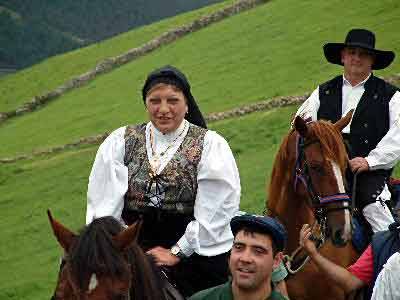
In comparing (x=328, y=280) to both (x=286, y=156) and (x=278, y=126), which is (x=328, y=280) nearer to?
(x=286, y=156)

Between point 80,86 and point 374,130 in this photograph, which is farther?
point 80,86

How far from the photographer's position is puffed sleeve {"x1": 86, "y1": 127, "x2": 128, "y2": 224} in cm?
420

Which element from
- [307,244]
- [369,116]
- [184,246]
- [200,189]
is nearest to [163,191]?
[200,189]

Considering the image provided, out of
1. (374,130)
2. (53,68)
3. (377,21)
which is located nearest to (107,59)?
(53,68)

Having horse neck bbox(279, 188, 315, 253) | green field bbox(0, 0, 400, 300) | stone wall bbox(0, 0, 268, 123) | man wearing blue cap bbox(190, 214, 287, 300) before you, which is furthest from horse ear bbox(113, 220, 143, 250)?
stone wall bbox(0, 0, 268, 123)

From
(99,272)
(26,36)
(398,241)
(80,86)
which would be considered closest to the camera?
(99,272)

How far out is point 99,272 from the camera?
9.89 feet

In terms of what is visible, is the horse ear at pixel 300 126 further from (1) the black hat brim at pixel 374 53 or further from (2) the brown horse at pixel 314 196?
(1) the black hat brim at pixel 374 53

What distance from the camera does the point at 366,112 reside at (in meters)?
5.99

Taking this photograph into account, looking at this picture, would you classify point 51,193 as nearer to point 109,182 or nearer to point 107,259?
point 109,182

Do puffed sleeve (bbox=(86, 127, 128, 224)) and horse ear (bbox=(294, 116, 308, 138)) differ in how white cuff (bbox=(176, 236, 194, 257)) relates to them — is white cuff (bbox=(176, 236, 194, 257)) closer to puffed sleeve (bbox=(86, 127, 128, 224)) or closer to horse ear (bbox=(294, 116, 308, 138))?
puffed sleeve (bbox=(86, 127, 128, 224))

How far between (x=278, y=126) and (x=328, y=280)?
36.6ft

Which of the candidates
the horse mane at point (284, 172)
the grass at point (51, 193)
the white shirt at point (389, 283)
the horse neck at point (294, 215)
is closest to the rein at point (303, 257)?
the horse neck at point (294, 215)

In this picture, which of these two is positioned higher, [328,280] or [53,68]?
[53,68]
